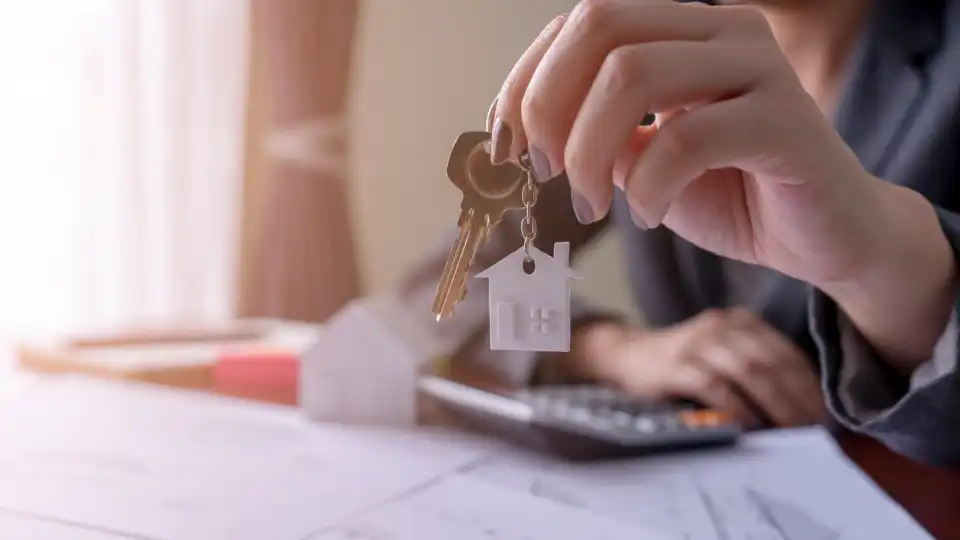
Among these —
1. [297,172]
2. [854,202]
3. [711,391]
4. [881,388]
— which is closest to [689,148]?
[854,202]

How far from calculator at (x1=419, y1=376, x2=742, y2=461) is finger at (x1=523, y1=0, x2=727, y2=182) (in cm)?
20

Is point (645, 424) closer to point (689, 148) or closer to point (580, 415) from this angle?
point (580, 415)

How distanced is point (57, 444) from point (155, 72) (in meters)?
0.63

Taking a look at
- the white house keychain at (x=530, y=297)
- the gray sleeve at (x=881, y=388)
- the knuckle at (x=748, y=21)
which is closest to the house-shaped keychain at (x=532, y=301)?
the white house keychain at (x=530, y=297)

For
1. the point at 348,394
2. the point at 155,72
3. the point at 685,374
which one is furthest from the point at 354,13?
the point at 155,72

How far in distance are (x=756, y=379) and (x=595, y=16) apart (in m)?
0.35

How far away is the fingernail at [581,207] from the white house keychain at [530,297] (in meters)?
0.02

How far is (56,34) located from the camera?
0.89 metres

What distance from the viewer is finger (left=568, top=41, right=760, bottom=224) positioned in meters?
0.27

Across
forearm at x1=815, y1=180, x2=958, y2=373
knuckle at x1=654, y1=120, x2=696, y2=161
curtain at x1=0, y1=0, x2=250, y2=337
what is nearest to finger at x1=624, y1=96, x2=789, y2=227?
knuckle at x1=654, y1=120, x2=696, y2=161

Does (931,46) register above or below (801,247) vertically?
above

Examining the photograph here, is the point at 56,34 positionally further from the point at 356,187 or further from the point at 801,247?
the point at 801,247

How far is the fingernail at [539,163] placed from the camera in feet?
0.89

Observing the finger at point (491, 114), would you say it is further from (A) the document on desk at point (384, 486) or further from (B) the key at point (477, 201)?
(A) the document on desk at point (384, 486)
